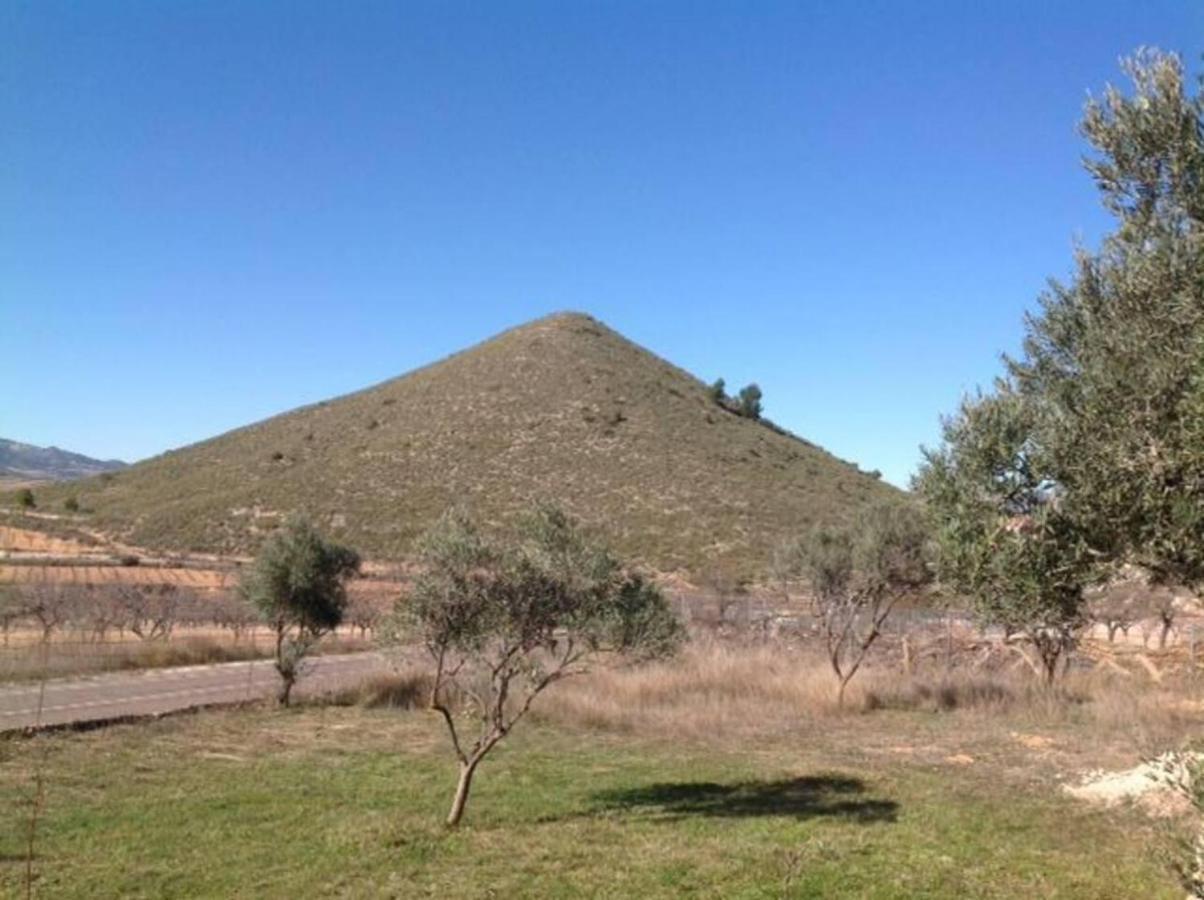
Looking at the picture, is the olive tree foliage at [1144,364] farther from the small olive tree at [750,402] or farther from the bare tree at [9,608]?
the small olive tree at [750,402]

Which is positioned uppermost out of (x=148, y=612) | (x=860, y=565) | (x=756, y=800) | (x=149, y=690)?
(x=860, y=565)

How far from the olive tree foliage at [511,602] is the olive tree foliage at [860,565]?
41.2 feet

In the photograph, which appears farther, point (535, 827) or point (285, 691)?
point (285, 691)

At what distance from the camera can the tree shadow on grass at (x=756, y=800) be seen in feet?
48.6

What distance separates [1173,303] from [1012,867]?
7.93m

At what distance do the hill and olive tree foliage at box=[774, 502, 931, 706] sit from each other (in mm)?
20816

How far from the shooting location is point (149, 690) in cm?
2552

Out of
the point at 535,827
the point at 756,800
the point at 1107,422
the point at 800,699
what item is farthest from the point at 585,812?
the point at 800,699

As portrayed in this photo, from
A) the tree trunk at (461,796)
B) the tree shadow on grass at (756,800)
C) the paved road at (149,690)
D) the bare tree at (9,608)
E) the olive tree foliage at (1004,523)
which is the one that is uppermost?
the olive tree foliage at (1004,523)

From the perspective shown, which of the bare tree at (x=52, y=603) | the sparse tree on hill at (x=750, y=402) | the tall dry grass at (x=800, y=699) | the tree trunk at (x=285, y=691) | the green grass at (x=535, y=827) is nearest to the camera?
the green grass at (x=535, y=827)

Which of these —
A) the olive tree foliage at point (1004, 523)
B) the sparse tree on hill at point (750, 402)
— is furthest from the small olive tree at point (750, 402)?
the olive tree foliage at point (1004, 523)

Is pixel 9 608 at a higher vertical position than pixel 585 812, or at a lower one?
higher

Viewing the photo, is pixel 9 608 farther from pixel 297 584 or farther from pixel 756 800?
pixel 756 800

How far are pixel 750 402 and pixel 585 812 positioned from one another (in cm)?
8317
